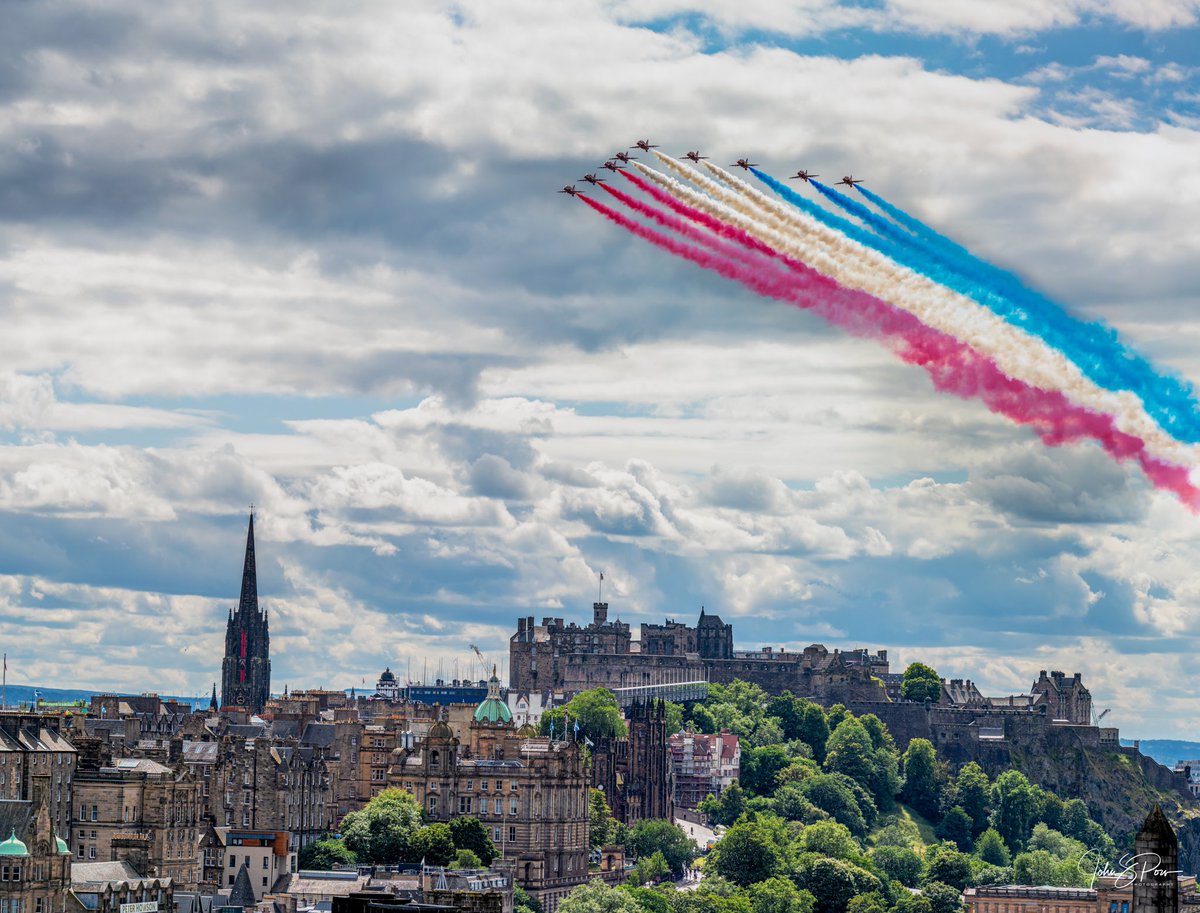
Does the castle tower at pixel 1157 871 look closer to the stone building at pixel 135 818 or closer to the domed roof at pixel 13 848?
the domed roof at pixel 13 848

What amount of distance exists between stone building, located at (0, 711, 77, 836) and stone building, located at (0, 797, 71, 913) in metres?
5.08

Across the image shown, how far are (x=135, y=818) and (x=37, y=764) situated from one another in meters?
9.56

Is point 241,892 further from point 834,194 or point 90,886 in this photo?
point 834,194

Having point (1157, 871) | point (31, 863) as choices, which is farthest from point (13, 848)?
point (1157, 871)

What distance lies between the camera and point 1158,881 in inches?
3469

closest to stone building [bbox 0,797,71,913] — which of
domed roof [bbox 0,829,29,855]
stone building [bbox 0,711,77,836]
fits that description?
domed roof [bbox 0,829,29,855]

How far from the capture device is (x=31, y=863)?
168 metres

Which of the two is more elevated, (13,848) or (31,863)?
(13,848)

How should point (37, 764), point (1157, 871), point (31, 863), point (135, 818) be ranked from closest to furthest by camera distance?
point (1157, 871)
point (31, 863)
point (37, 764)
point (135, 818)

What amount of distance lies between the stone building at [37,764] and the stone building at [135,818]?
1.76 meters

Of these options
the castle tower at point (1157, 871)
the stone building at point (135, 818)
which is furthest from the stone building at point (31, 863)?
the castle tower at point (1157, 871)

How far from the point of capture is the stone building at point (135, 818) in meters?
191

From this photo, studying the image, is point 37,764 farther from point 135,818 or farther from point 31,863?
point 31,863

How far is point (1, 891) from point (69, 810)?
2557 cm
